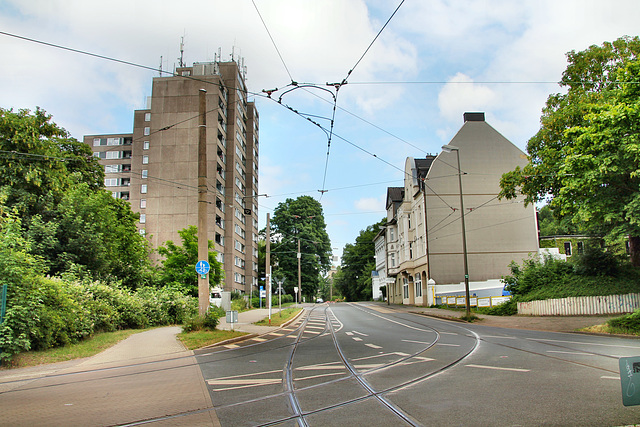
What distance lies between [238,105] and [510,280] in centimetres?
4605

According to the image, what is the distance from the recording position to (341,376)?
920 centimetres

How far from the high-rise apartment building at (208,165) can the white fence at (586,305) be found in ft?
99.4

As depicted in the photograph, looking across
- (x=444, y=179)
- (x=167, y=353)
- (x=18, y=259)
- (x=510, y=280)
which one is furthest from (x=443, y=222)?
(x=18, y=259)

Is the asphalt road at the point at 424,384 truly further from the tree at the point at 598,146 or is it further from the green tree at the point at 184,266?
the green tree at the point at 184,266

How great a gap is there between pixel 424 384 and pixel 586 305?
63.8 feet

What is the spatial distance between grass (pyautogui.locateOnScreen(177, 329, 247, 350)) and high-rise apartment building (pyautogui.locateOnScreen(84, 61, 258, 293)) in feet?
102

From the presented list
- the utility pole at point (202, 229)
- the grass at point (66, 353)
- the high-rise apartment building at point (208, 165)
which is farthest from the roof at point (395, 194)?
the grass at point (66, 353)

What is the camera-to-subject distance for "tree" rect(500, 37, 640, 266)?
18.2 m

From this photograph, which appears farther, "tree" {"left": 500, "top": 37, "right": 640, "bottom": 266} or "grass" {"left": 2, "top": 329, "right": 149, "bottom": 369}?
"tree" {"left": 500, "top": 37, "right": 640, "bottom": 266}

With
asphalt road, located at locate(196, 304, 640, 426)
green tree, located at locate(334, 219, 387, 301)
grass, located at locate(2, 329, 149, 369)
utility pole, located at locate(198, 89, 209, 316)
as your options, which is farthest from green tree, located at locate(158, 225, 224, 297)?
green tree, located at locate(334, 219, 387, 301)

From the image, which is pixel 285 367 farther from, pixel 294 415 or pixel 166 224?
pixel 166 224

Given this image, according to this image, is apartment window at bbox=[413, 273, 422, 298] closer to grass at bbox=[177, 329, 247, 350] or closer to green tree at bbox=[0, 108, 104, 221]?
grass at bbox=[177, 329, 247, 350]

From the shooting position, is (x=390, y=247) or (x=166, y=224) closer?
(x=166, y=224)

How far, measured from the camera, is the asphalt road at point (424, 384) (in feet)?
19.5
